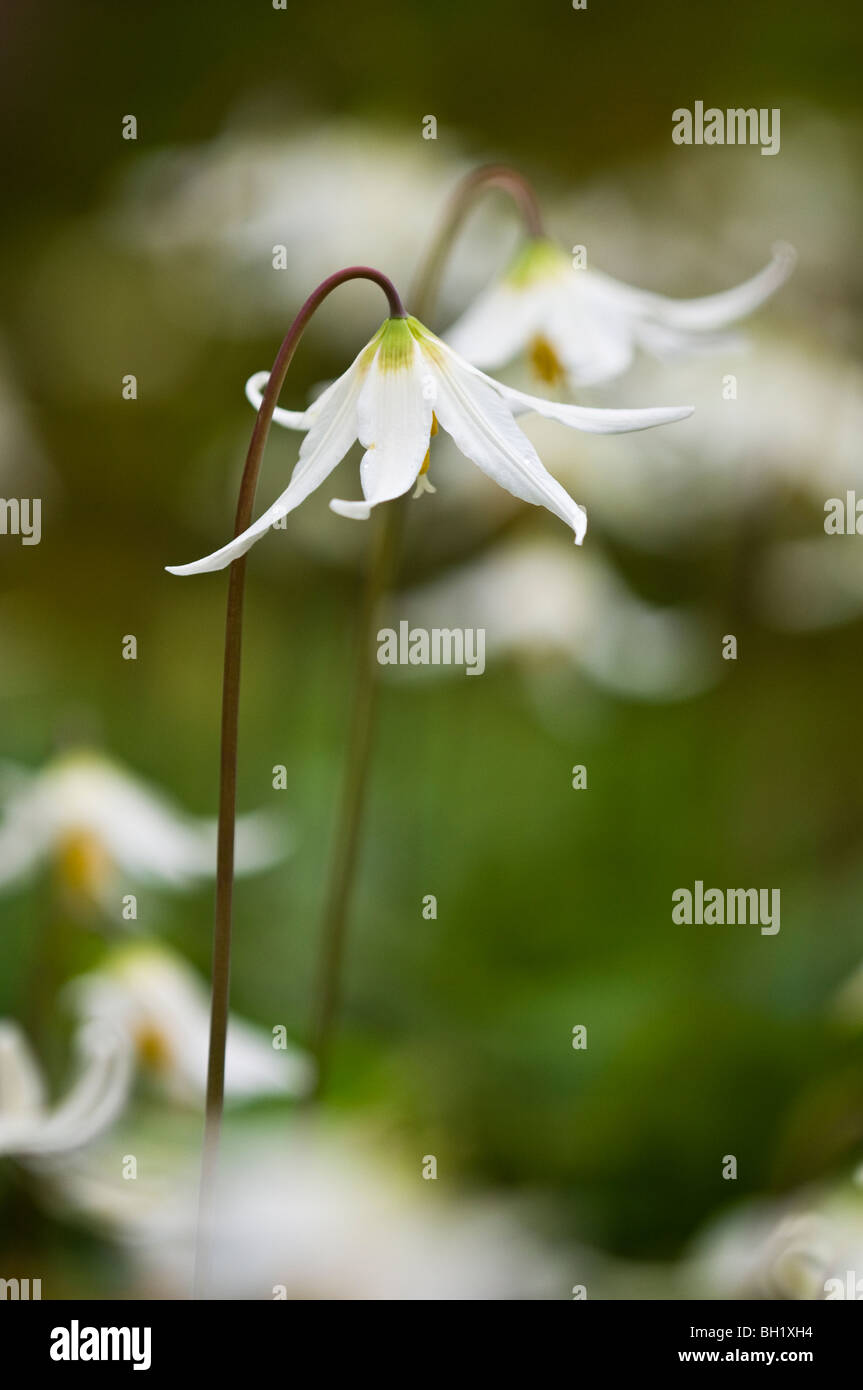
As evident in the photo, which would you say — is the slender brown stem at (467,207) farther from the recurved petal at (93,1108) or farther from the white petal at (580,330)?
the recurved petal at (93,1108)

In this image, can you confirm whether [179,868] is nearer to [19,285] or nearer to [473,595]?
[473,595]

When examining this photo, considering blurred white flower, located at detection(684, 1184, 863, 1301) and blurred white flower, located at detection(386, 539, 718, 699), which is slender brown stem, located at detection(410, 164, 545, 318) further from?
blurred white flower, located at detection(684, 1184, 863, 1301)

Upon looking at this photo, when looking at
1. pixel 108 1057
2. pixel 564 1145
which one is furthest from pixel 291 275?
pixel 108 1057

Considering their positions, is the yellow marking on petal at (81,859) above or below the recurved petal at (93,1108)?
above

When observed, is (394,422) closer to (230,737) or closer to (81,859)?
(230,737)

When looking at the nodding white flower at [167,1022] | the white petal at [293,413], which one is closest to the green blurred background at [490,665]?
the nodding white flower at [167,1022]

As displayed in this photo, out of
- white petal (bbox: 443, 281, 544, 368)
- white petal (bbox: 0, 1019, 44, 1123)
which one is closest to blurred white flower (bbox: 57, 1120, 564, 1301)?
white petal (bbox: 0, 1019, 44, 1123)
